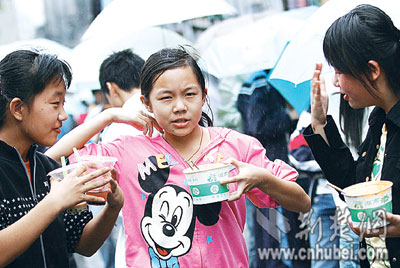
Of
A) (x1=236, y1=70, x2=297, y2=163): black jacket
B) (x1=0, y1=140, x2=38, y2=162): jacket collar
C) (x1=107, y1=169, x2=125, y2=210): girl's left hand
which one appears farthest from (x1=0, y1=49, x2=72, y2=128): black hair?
(x1=236, y1=70, x2=297, y2=163): black jacket

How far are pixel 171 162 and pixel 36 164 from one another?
→ 0.62 meters

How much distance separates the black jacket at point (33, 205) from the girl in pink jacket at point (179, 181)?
233 millimetres

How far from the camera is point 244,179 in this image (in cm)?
239

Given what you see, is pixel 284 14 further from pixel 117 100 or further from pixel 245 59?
pixel 117 100

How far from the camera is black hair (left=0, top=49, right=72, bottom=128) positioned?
248 cm

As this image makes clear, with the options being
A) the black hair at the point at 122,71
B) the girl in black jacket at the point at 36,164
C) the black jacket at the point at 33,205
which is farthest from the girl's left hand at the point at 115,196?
the black hair at the point at 122,71

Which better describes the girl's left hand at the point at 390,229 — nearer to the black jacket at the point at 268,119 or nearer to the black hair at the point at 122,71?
the black hair at the point at 122,71

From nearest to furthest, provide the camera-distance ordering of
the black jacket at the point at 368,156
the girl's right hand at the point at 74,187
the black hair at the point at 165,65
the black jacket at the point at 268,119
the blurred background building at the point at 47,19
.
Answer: the girl's right hand at the point at 74,187 < the black jacket at the point at 368,156 < the black hair at the point at 165,65 < the black jacket at the point at 268,119 < the blurred background building at the point at 47,19

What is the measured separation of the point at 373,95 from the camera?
2602 millimetres

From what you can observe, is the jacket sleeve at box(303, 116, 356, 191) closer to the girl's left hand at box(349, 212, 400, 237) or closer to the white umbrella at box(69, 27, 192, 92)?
the girl's left hand at box(349, 212, 400, 237)

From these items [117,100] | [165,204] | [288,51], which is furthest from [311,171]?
[165,204]

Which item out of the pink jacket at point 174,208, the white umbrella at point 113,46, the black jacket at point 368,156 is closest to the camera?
the black jacket at point 368,156

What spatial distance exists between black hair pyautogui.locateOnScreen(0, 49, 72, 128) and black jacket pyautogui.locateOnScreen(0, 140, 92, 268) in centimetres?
20

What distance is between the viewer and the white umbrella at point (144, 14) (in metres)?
4.82
